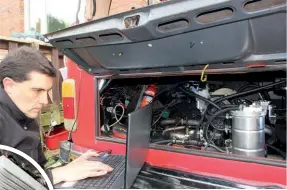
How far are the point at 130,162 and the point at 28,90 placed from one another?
2.31ft

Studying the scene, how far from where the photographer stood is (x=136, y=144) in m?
1.30

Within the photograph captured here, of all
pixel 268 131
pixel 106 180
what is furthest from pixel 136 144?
pixel 268 131

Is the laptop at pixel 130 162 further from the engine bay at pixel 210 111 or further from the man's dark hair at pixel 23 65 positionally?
the man's dark hair at pixel 23 65

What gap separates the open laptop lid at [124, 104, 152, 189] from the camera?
1187mm

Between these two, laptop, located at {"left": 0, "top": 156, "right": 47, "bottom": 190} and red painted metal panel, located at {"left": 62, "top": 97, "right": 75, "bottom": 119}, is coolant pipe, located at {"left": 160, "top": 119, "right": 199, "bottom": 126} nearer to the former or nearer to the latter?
red painted metal panel, located at {"left": 62, "top": 97, "right": 75, "bottom": 119}

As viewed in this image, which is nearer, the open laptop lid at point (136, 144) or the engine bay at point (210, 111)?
the open laptop lid at point (136, 144)

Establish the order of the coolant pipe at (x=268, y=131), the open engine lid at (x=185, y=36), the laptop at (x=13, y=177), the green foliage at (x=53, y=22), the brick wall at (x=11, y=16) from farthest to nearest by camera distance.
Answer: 1. the green foliage at (x=53, y=22)
2. the brick wall at (x=11, y=16)
3. the coolant pipe at (x=268, y=131)
4. the open engine lid at (x=185, y=36)
5. the laptop at (x=13, y=177)

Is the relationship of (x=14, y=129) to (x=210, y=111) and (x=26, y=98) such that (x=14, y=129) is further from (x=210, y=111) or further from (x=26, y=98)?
(x=210, y=111)

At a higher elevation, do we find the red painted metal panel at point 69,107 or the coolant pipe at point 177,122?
the red painted metal panel at point 69,107

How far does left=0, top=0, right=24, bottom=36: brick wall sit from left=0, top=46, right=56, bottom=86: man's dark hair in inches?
213

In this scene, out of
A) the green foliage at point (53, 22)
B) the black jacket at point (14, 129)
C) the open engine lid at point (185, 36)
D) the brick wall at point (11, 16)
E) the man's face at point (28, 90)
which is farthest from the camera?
the green foliage at point (53, 22)

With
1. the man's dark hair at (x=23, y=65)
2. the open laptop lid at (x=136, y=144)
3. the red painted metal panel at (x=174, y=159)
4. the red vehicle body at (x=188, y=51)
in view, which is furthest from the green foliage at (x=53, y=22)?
the open laptop lid at (x=136, y=144)

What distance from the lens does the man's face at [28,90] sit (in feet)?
4.17

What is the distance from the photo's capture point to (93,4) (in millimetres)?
1946
